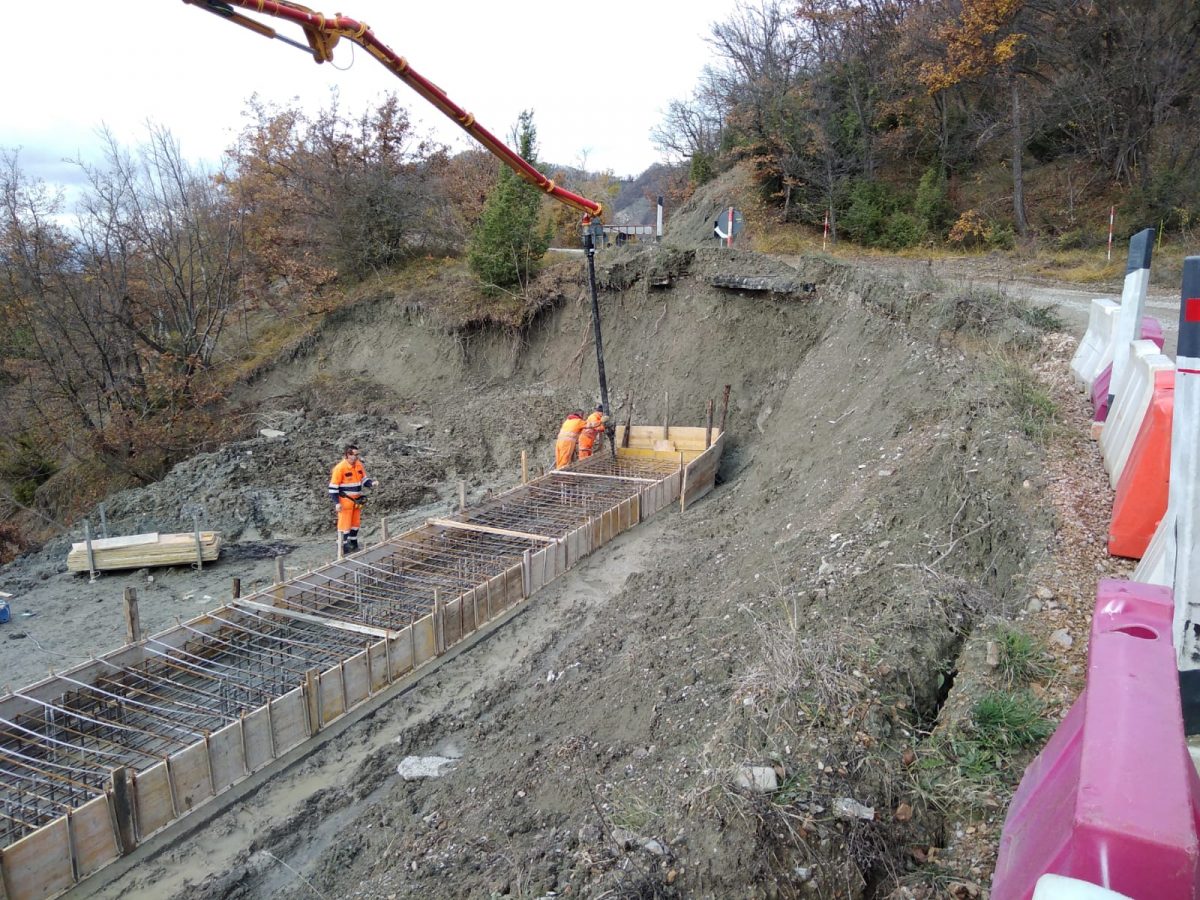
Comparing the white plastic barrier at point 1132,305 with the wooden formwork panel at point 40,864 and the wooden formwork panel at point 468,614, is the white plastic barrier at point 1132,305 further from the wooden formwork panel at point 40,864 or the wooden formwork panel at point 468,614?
the wooden formwork panel at point 40,864

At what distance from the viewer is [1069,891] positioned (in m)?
1.54

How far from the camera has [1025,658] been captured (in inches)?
176

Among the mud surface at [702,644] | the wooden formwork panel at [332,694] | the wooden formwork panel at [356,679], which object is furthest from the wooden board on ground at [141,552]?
the wooden formwork panel at [332,694]

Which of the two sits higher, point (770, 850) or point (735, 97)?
point (735, 97)

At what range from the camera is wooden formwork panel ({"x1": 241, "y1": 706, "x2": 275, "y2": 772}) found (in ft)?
19.8

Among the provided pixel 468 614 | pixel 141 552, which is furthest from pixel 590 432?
pixel 141 552

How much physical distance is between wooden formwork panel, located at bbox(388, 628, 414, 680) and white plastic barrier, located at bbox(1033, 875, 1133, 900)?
6.46m

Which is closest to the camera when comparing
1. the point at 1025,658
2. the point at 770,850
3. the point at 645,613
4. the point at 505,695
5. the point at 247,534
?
the point at 770,850

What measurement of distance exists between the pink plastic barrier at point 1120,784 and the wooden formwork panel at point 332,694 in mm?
5561

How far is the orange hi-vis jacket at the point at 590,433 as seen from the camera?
13195mm

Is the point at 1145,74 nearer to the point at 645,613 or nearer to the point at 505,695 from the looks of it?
the point at 645,613

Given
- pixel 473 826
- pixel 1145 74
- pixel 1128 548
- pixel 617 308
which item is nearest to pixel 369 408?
pixel 617 308

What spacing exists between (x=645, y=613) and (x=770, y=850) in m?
4.59

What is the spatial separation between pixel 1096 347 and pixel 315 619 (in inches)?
338
